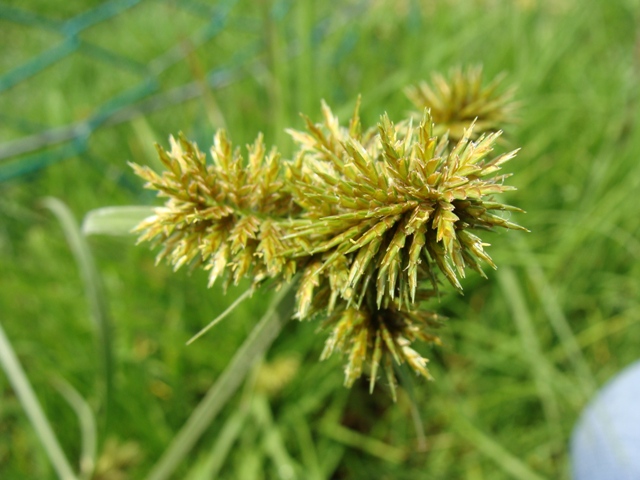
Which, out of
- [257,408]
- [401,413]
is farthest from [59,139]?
[401,413]

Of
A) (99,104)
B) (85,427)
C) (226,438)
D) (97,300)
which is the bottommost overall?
(85,427)

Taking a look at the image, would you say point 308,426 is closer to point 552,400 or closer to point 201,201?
point 552,400

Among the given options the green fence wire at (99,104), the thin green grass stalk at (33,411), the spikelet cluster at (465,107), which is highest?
the green fence wire at (99,104)

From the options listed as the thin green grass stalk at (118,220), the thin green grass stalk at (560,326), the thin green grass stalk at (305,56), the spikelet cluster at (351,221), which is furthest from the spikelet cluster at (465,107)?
the thin green grass stalk at (305,56)

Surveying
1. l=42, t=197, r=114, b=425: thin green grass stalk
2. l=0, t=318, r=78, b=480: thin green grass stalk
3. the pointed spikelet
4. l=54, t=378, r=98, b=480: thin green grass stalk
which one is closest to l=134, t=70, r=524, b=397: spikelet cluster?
the pointed spikelet

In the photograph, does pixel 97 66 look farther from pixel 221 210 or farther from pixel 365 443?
pixel 221 210

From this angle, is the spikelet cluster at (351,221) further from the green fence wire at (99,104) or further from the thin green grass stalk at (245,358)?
the green fence wire at (99,104)

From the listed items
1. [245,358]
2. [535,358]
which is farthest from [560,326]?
[245,358]
